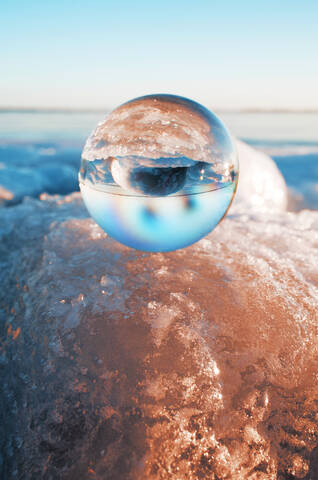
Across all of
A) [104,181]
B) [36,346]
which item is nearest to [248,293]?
[104,181]

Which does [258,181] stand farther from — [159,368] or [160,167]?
[159,368]

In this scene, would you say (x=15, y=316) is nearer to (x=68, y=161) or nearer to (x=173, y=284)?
(x=173, y=284)

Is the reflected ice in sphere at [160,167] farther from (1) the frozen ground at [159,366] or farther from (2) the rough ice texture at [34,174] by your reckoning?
(2) the rough ice texture at [34,174]

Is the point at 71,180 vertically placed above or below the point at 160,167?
below

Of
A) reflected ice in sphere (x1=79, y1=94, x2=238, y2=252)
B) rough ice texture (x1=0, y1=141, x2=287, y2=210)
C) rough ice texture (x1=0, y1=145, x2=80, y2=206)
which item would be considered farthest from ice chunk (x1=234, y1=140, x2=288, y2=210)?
rough ice texture (x1=0, y1=145, x2=80, y2=206)

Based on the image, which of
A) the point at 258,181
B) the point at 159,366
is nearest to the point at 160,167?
the point at 159,366

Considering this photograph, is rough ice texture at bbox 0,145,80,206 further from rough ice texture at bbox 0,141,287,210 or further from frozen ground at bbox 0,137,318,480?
frozen ground at bbox 0,137,318,480

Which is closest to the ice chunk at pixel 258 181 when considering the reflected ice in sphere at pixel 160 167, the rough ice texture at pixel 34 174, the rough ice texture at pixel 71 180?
the rough ice texture at pixel 71 180
